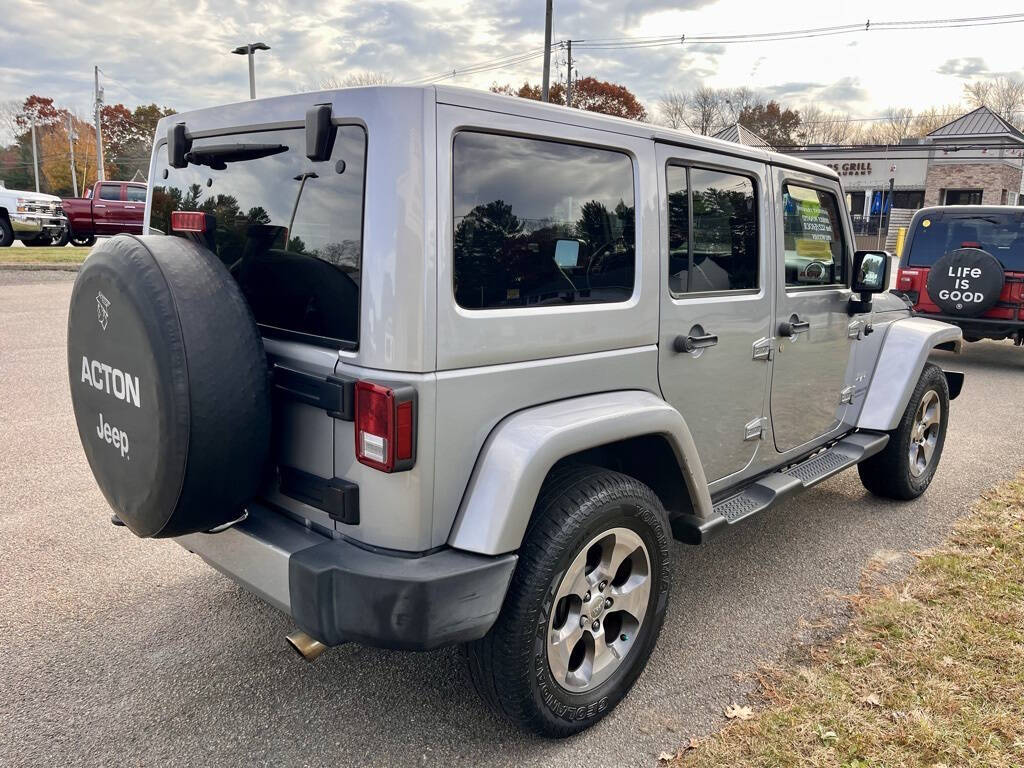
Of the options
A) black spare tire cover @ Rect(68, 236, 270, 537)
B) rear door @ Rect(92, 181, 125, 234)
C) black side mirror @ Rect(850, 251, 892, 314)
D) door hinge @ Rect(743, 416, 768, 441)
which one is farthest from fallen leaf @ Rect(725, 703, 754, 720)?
rear door @ Rect(92, 181, 125, 234)

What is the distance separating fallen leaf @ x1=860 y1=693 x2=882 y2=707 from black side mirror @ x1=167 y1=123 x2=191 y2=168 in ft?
10.4

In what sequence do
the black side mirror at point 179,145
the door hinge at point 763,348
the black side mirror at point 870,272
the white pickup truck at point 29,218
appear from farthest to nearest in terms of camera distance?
the white pickup truck at point 29,218 < the black side mirror at point 870,272 < the door hinge at point 763,348 < the black side mirror at point 179,145

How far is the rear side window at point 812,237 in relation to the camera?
379 cm

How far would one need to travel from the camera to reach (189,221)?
8.75 ft

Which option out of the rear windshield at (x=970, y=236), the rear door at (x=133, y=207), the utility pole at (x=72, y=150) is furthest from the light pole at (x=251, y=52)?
the utility pole at (x=72, y=150)

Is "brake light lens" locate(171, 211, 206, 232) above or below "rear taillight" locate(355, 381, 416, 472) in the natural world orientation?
above

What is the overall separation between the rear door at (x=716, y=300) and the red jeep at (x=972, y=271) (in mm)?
6287

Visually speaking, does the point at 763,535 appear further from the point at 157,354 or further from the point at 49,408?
the point at 49,408

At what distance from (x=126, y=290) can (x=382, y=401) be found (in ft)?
2.71

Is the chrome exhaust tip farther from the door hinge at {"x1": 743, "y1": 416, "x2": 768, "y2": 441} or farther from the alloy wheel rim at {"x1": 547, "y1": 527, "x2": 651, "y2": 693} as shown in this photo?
the door hinge at {"x1": 743, "y1": 416, "x2": 768, "y2": 441}

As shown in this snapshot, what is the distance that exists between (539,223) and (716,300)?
1065 mm

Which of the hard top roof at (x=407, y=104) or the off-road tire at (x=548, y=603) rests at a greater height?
the hard top roof at (x=407, y=104)

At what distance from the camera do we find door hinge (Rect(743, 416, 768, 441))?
11.7ft

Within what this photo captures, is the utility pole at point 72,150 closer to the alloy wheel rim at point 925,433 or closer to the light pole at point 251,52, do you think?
the light pole at point 251,52
